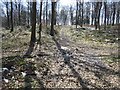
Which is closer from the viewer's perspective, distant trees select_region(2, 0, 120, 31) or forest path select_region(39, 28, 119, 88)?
forest path select_region(39, 28, 119, 88)

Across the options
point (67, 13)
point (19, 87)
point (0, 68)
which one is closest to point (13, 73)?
point (0, 68)

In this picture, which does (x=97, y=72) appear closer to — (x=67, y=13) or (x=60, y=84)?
(x=60, y=84)

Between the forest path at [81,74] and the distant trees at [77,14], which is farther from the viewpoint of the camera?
the distant trees at [77,14]

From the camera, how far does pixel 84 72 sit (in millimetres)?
10391

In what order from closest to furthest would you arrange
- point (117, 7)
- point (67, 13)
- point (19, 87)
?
point (19, 87)
point (117, 7)
point (67, 13)

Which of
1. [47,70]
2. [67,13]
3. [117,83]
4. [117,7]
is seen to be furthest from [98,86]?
[67,13]

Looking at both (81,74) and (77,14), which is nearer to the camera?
(81,74)

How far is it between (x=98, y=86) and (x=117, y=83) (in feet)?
3.29

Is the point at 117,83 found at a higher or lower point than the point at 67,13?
lower

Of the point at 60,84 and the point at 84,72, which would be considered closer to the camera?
the point at 60,84

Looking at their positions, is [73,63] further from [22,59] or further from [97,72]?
[22,59]

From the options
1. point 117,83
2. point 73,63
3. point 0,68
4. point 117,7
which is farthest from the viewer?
point 117,7

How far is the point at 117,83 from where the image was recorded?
9031mm

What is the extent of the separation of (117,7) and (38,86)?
5651 centimetres
